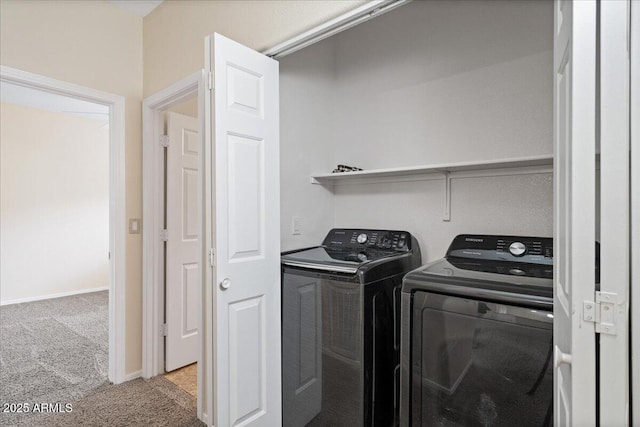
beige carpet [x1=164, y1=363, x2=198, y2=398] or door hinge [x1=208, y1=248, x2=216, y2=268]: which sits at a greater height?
door hinge [x1=208, y1=248, x2=216, y2=268]

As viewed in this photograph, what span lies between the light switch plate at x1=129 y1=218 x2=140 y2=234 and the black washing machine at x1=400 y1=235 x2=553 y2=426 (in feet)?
6.68

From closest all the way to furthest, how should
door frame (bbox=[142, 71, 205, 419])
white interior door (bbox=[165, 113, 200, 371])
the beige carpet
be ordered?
the beige carpet, door frame (bbox=[142, 71, 205, 419]), white interior door (bbox=[165, 113, 200, 371])

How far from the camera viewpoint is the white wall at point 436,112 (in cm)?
188

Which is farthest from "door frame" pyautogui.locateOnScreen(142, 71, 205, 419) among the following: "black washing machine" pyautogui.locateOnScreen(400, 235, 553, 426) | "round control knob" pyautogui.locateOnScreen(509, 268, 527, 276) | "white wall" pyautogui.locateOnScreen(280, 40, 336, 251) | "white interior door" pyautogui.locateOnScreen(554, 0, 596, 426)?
"white interior door" pyautogui.locateOnScreen(554, 0, 596, 426)

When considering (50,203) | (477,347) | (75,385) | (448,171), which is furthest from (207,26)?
(50,203)

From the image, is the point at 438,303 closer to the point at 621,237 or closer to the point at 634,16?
the point at 621,237

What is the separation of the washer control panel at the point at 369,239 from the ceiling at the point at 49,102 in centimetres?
350

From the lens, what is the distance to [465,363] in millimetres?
1299

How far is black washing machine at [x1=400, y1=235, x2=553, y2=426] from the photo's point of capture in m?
1.17

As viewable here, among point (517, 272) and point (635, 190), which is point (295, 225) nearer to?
point (517, 272)

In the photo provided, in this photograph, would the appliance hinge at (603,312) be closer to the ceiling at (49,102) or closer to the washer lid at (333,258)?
the washer lid at (333,258)

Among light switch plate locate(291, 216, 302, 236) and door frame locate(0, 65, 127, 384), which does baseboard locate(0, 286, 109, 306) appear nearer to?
door frame locate(0, 65, 127, 384)

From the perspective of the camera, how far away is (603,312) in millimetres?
691

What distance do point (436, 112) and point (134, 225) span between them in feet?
7.39
